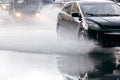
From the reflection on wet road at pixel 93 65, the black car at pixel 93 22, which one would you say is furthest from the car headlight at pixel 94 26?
the reflection on wet road at pixel 93 65

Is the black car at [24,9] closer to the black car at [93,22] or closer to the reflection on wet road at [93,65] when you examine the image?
the black car at [93,22]

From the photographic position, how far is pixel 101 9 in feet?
45.3

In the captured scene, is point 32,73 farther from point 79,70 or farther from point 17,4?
→ point 17,4

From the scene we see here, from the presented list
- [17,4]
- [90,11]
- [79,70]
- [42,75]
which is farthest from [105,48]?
[17,4]

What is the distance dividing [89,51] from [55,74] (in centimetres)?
384

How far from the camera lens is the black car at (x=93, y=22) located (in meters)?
12.1

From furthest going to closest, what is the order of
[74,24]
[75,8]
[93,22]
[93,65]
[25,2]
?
[25,2]
[75,8]
[74,24]
[93,22]
[93,65]

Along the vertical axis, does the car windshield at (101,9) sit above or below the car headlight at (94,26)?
above

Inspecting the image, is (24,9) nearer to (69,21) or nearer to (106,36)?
(69,21)

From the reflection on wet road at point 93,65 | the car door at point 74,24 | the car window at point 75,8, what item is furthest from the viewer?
the car window at point 75,8

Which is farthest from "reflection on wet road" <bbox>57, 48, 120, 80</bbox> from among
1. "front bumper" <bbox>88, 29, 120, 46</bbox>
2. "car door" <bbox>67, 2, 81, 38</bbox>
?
"car door" <bbox>67, 2, 81, 38</bbox>

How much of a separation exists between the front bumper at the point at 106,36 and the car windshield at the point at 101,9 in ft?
4.15

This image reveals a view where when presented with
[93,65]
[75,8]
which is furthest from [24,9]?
[93,65]

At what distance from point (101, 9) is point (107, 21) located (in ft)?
4.99
